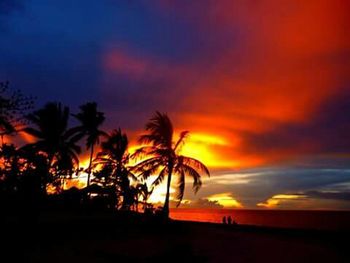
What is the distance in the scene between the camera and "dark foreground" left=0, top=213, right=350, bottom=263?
11.6m

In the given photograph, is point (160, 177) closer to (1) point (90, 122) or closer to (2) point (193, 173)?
(2) point (193, 173)

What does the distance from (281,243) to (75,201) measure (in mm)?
9820

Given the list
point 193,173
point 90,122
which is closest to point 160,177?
point 193,173

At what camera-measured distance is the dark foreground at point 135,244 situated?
455 inches

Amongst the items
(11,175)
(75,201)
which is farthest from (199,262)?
(75,201)

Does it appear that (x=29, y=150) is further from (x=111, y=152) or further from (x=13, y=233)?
(x=111, y=152)

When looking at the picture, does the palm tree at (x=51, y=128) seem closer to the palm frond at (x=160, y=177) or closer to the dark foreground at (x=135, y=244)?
the palm frond at (x=160, y=177)

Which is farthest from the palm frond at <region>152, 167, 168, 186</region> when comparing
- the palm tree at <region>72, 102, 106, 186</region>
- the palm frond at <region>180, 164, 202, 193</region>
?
the palm tree at <region>72, 102, 106, 186</region>

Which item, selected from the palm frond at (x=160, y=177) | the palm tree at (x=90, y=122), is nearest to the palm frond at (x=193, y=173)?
the palm frond at (x=160, y=177)

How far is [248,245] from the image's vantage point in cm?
1611

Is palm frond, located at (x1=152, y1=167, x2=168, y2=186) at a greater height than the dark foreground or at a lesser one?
greater

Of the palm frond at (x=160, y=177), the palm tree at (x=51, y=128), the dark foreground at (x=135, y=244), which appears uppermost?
the palm tree at (x=51, y=128)

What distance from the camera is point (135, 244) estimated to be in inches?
535

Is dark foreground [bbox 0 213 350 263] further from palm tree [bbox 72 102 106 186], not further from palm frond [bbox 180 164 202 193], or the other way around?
palm tree [bbox 72 102 106 186]
